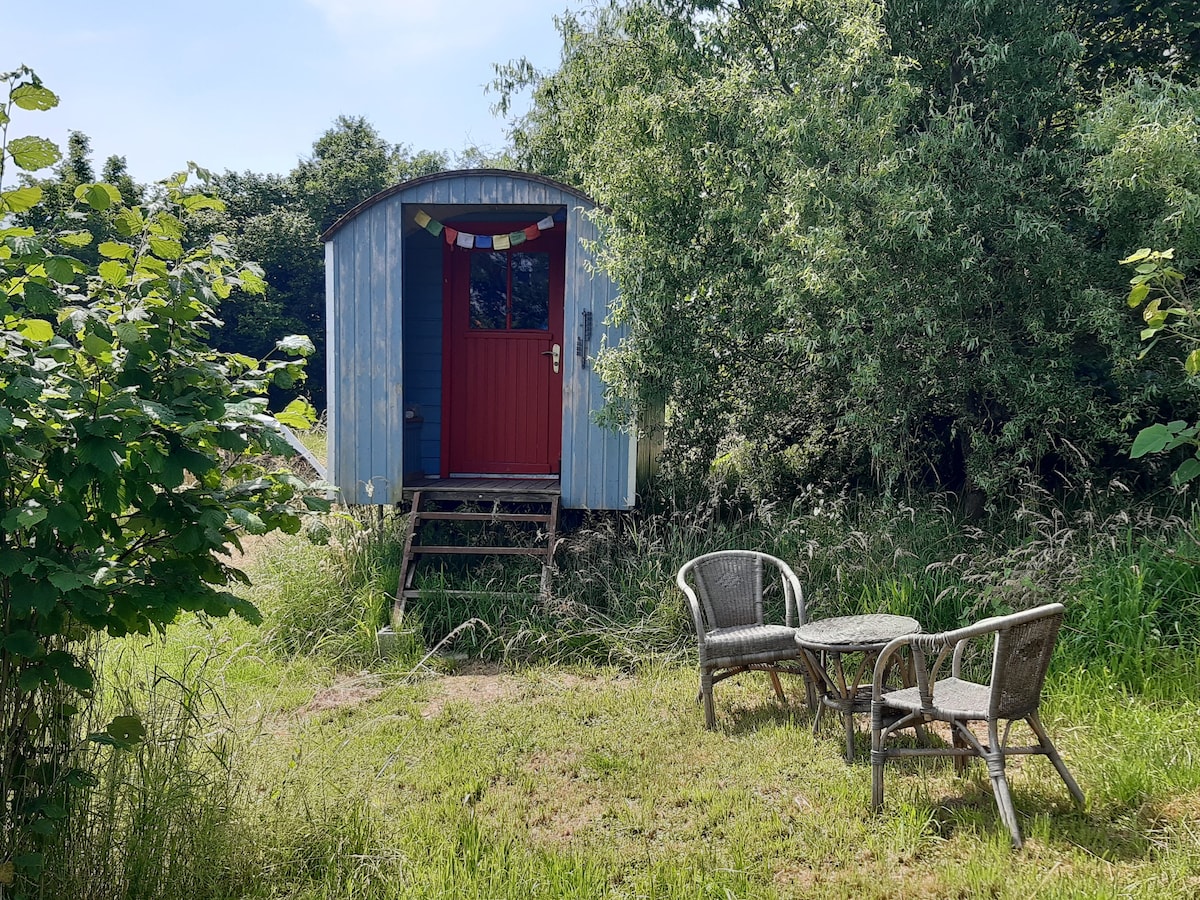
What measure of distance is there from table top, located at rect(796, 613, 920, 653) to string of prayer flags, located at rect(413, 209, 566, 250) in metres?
3.85

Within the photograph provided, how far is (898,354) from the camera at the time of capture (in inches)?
212

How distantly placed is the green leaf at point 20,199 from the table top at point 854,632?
3.17 metres

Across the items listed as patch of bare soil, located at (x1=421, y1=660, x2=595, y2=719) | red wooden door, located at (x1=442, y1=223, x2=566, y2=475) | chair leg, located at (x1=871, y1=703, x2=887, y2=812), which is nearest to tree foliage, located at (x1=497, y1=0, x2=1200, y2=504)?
red wooden door, located at (x1=442, y1=223, x2=566, y2=475)

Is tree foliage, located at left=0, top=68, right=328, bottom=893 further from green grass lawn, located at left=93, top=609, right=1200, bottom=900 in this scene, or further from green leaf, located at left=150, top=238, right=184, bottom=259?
green grass lawn, located at left=93, top=609, right=1200, bottom=900

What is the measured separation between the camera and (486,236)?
22.7 feet

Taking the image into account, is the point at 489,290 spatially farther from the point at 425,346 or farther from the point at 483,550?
the point at 483,550

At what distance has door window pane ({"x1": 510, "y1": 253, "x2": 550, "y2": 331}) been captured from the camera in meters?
7.31

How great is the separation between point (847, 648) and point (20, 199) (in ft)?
10.6

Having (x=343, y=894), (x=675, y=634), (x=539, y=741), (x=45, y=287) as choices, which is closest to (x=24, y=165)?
(x=45, y=287)

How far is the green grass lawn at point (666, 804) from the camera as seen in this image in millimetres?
2797

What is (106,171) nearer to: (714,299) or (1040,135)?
(714,299)

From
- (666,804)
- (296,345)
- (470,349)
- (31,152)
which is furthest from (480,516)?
(31,152)

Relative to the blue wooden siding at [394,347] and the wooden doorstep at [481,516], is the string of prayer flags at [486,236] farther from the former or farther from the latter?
the wooden doorstep at [481,516]

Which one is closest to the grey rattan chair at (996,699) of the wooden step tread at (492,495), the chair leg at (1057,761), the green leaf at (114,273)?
the chair leg at (1057,761)
